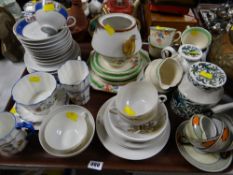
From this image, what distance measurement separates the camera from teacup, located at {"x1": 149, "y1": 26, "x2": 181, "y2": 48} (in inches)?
28.7

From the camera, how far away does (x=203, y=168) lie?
52 cm

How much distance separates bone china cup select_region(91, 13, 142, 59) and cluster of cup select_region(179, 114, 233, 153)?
27cm

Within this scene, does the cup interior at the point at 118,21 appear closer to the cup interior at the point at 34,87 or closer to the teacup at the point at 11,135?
the cup interior at the point at 34,87

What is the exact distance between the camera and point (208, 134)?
0.53 metres

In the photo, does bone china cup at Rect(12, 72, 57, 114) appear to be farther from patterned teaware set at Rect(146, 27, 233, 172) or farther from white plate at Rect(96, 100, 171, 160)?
patterned teaware set at Rect(146, 27, 233, 172)

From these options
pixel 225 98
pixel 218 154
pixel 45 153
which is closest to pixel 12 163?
pixel 45 153


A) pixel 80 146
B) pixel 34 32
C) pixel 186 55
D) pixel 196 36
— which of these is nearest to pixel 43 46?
pixel 34 32

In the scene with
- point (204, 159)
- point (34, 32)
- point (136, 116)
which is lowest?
point (204, 159)

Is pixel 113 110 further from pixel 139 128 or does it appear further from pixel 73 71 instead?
pixel 73 71

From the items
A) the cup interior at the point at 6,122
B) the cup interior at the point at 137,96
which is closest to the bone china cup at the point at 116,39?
the cup interior at the point at 137,96

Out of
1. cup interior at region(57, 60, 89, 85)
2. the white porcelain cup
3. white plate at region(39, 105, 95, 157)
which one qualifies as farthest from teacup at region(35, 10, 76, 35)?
white plate at region(39, 105, 95, 157)

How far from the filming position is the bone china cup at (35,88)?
0.61 m

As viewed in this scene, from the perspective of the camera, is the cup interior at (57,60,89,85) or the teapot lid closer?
the teapot lid

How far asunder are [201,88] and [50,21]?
0.47 metres
